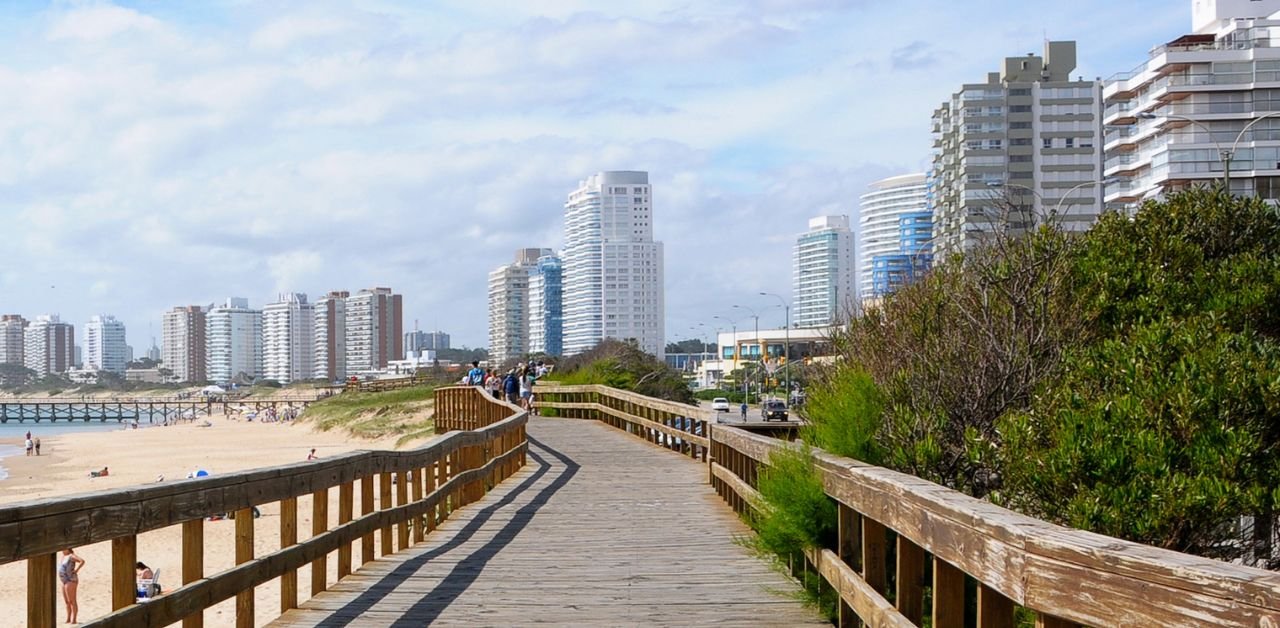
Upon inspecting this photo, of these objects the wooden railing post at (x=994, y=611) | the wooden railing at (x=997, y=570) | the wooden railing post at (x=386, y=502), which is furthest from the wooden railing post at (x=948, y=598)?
the wooden railing post at (x=386, y=502)

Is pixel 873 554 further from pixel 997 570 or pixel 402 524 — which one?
pixel 402 524

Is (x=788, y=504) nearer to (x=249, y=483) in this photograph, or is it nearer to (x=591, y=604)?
(x=591, y=604)

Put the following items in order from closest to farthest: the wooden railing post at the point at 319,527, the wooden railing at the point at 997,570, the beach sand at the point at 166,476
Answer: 1. the wooden railing at the point at 997,570
2. the wooden railing post at the point at 319,527
3. the beach sand at the point at 166,476

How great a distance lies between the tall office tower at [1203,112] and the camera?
243 feet

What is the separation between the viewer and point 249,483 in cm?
637

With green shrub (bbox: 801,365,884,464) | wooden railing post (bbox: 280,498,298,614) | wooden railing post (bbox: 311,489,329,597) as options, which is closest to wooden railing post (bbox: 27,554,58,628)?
wooden railing post (bbox: 280,498,298,614)

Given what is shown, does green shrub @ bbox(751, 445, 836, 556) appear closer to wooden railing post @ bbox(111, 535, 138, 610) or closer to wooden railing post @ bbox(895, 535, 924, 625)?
wooden railing post @ bbox(895, 535, 924, 625)

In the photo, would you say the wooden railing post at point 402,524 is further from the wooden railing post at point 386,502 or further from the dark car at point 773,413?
the dark car at point 773,413

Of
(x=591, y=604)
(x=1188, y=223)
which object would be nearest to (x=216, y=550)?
(x=1188, y=223)

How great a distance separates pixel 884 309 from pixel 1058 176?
11783 cm

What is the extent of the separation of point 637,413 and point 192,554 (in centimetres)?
2153

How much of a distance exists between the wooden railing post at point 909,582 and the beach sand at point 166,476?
396 cm

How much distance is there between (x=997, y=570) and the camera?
393 centimetres

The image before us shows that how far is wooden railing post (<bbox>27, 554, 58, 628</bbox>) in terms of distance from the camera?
174 inches
